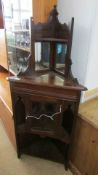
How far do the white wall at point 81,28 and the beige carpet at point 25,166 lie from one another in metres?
0.94

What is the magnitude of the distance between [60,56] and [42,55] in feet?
0.51

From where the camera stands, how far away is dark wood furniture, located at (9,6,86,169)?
1.13 meters

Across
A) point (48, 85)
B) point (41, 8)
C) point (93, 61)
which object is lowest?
point (48, 85)

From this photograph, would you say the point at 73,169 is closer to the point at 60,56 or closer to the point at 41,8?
the point at 60,56

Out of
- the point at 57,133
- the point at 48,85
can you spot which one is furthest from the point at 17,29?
the point at 57,133

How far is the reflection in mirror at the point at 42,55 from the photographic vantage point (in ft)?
4.12

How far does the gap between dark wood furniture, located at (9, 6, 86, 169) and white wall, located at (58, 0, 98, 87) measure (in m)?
0.12

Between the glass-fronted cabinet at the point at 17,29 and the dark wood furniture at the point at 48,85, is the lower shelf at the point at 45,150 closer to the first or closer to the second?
the dark wood furniture at the point at 48,85

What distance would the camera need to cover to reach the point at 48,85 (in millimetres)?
1107

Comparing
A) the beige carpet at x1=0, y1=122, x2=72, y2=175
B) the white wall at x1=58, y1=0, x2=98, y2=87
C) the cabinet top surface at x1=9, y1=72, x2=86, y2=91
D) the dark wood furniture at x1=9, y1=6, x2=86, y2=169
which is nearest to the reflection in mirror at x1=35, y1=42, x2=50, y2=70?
the dark wood furniture at x1=9, y1=6, x2=86, y2=169

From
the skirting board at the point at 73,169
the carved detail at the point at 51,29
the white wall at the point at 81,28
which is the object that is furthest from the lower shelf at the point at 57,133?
the carved detail at the point at 51,29

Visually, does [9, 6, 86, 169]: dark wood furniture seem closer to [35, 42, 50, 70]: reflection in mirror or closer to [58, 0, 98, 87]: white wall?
[35, 42, 50, 70]: reflection in mirror

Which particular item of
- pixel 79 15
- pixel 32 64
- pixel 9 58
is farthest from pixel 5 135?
pixel 79 15

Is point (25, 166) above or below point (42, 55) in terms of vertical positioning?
below
